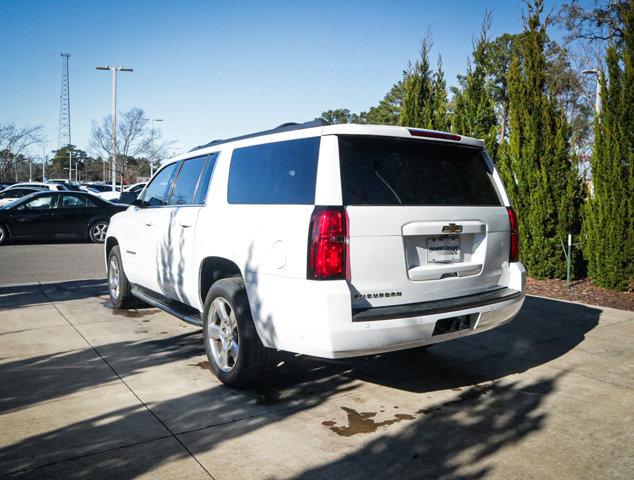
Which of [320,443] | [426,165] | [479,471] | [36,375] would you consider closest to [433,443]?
[479,471]

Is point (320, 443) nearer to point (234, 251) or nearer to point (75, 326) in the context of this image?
point (234, 251)

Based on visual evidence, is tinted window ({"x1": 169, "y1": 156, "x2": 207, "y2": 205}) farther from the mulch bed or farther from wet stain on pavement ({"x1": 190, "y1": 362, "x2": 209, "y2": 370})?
the mulch bed

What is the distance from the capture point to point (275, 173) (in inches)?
160

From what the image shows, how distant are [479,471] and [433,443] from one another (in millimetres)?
392

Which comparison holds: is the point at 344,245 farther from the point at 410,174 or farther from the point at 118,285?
the point at 118,285

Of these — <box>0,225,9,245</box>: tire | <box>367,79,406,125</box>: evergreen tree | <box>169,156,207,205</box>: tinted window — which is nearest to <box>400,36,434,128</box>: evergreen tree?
<box>169,156,207,205</box>: tinted window

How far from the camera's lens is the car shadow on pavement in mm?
3117

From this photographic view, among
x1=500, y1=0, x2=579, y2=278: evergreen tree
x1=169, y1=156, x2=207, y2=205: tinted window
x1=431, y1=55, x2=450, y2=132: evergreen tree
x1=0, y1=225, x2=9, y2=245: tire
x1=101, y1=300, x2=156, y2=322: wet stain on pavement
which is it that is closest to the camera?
x1=169, y1=156, x2=207, y2=205: tinted window

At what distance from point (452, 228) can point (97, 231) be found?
1484 cm

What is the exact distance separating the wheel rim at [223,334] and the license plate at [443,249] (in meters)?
1.57

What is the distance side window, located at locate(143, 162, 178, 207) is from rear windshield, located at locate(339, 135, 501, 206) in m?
2.87

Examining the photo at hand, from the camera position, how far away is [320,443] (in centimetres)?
335

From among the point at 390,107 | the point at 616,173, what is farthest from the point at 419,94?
the point at 390,107

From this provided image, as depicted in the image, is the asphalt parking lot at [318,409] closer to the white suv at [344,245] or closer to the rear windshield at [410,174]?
the white suv at [344,245]
